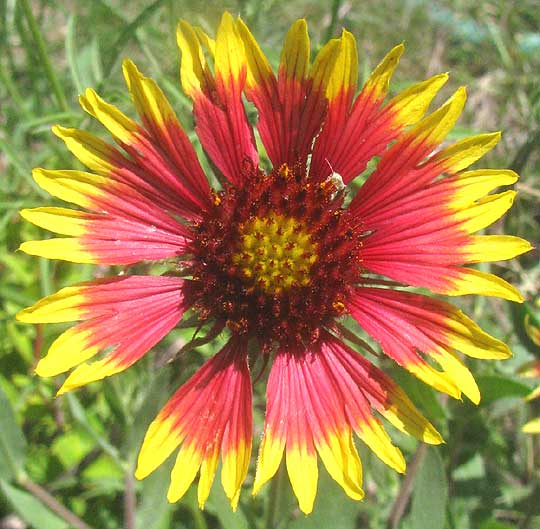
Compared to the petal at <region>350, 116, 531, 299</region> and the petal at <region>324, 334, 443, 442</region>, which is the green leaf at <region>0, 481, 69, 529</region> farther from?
the petal at <region>350, 116, 531, 299</region>

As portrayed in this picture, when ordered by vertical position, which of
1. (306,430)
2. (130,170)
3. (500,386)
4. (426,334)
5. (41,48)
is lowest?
(500,386)

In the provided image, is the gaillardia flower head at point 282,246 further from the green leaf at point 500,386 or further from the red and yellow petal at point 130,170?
the green leaf at point 500,386

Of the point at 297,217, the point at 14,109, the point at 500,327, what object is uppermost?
the point at 14,109

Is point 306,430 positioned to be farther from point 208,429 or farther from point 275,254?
point 275,254

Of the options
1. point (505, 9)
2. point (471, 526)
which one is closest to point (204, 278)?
point (471, 526)

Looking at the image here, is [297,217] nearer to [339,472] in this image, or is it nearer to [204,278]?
[204,278]

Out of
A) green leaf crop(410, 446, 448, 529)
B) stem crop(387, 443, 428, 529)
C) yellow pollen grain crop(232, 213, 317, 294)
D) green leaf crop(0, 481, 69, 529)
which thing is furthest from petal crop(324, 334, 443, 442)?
green leaf crop(0, 481, 69, 529)

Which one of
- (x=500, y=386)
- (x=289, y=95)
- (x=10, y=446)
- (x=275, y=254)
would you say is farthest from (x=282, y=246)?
(x=10, y=446)
